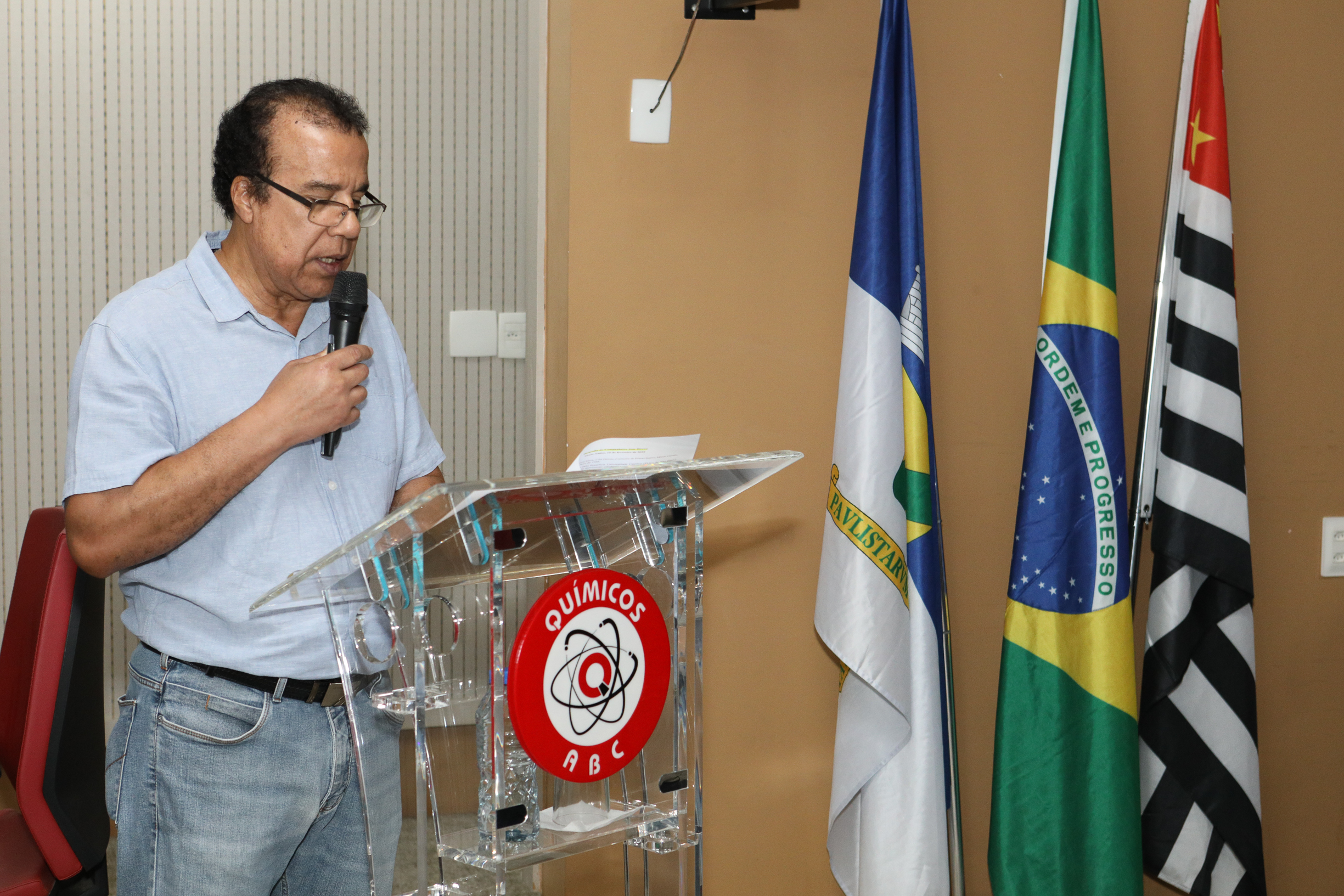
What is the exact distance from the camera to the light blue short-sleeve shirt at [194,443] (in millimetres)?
1345

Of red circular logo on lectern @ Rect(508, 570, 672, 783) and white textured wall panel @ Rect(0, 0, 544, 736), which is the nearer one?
red circular logo on lectern @ Rect(508, 570, 672, 783)

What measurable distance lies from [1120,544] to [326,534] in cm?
145

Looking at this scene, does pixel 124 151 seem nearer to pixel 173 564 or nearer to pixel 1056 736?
pixel 173 564

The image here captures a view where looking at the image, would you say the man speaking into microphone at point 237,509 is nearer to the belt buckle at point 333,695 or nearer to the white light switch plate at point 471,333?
the belt buckle at point 333,695

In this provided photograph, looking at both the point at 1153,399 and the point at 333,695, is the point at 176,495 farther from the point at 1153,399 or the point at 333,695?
the point at 1153,399

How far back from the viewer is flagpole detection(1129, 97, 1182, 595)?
2141 mm

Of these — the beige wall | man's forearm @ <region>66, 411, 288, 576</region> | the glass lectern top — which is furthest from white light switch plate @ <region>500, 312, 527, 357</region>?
the glass lectern top

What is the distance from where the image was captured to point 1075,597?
201 cm

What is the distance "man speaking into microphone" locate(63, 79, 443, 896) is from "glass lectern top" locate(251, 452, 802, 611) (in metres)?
0.21

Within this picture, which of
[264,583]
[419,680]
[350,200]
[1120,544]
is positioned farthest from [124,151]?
[1120,544]

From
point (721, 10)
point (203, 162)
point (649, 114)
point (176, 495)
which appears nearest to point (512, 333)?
point (203, 162)

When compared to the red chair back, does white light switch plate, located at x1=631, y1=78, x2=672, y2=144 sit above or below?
above

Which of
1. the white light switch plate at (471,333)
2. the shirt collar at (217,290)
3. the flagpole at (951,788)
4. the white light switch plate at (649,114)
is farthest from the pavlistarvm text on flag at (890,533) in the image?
the white light switch plate at (471,333)

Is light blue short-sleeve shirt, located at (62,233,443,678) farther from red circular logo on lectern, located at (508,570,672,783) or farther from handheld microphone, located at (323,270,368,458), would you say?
red circular logo on lectern, located at (508,570,672,783)
